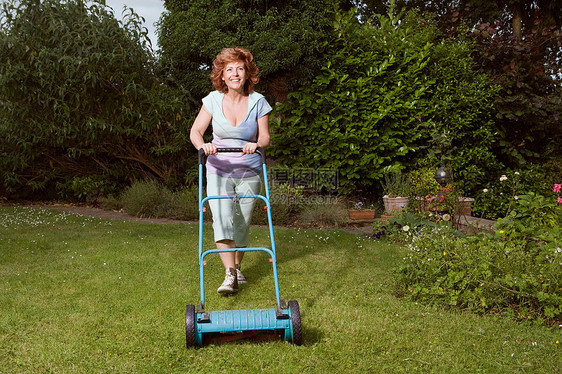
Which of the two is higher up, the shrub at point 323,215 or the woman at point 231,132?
the woman at point 231,132

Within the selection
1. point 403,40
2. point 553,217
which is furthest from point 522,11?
point 553,217

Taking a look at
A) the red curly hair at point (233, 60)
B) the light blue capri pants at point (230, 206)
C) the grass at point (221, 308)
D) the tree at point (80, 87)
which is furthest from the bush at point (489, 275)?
the tree at point (80, 87)

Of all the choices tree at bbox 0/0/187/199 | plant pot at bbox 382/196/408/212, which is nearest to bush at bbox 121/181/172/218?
tree at bbox 0/0/187/199

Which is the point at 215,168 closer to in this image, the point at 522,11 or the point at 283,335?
the point at 283,335

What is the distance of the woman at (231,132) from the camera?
367 cm

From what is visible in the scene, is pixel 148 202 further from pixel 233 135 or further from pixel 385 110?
pixel 233 135

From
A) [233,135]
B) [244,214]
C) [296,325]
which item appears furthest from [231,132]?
[296,325]

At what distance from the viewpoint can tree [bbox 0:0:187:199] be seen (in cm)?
795

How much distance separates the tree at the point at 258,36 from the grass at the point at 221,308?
360 centimetres

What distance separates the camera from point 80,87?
8203mm

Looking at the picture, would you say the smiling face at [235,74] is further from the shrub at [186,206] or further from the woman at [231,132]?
the shrub at [186,206]

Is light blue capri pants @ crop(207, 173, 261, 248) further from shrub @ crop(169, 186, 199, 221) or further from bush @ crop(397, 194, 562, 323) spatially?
shrub @ crop(169, 186, 199, 221)

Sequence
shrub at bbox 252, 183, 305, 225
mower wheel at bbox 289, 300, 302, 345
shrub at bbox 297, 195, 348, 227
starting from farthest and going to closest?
shrub at bbox 252, 183, 305, 225, shrub at bbox 297, 195, 348, 227, mower wheel at bbox 289, 300, 302, 345

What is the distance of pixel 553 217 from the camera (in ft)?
18.3
